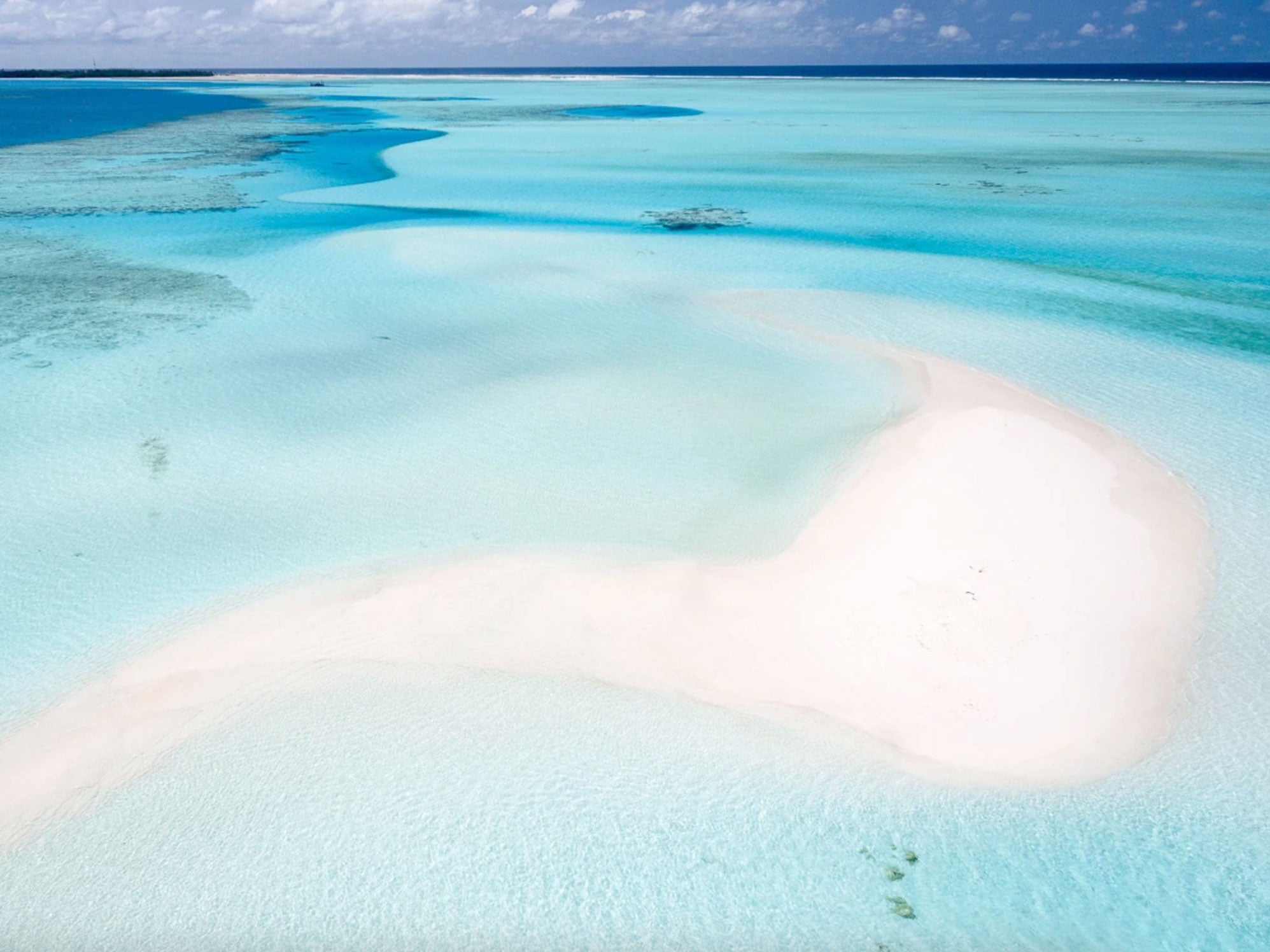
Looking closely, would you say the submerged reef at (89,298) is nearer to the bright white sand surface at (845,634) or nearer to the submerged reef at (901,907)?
the bright white sand surface at (845,634)

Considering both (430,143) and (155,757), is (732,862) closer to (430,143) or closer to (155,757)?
(155,757)

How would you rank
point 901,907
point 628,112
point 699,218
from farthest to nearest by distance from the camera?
point 628,112
point 699,218
point 901,907

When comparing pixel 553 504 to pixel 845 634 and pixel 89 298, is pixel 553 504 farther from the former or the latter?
pixel 89 298

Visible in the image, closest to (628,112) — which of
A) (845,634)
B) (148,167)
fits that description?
(148,167)

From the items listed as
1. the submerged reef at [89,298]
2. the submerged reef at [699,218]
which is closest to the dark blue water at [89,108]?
the submerged reef at [89,298]

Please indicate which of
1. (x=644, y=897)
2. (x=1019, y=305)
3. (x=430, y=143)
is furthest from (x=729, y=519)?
(x=430, y=143)

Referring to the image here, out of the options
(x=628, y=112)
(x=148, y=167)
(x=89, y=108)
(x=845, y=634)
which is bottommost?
(x=89, y=108)
